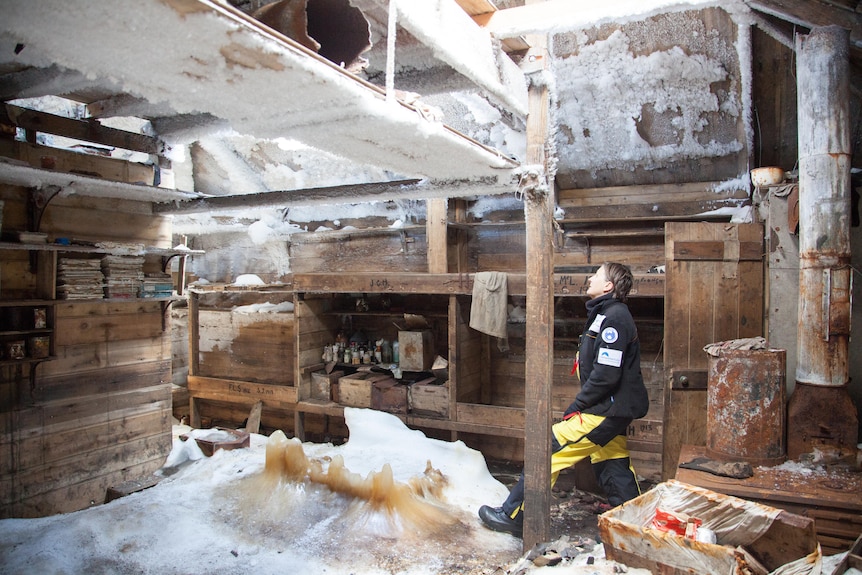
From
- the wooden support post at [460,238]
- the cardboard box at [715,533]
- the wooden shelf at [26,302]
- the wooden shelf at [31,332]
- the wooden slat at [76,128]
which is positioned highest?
the wooden slat at [76,128]

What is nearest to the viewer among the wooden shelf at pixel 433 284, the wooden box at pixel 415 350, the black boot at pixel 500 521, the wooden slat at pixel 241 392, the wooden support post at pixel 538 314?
the wooden support post at pixel 538 314

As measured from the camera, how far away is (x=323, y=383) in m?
5.66

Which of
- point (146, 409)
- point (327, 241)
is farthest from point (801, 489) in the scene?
point (327, 241)

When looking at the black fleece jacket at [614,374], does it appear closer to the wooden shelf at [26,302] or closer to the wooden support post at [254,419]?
the wooden shelf at [26,302]

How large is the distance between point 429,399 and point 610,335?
88.8 inches

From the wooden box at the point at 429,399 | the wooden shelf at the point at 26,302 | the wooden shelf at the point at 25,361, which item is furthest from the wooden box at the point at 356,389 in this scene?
the wooden shelf at the point at 26,302

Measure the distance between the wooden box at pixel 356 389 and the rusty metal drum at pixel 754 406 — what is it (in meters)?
3.26

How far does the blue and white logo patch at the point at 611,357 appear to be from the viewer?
3.23m

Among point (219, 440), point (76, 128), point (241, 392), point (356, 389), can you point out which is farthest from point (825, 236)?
point (241, 392)

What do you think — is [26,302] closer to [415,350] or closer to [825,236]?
[415,350]

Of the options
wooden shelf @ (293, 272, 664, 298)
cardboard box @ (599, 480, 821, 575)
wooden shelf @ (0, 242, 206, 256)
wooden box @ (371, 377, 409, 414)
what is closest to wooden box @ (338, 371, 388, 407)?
wooden box @ (371, 377, 409, 414)

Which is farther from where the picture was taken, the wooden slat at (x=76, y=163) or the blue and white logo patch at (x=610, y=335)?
the wooden slat at (x=76, y=163)

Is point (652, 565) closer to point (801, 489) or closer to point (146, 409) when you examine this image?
point (801, 489)

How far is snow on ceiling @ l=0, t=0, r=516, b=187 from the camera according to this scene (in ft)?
4.00
